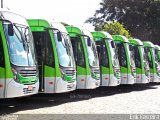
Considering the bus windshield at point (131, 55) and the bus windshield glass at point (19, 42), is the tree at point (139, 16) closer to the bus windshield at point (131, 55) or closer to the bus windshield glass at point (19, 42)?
the bus windshield at point (131, 55)

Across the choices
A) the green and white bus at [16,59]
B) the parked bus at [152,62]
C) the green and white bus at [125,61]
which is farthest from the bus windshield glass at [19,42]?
the parked bus at [152,62]

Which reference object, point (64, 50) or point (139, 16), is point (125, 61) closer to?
point (64, 50)

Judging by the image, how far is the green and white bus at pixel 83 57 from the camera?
18828 mm

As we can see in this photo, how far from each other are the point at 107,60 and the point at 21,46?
8174mm

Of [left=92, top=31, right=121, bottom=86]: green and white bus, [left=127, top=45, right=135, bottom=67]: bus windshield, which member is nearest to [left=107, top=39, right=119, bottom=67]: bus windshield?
[left=92, top=31, right=121, bottom=86]: green and white bus

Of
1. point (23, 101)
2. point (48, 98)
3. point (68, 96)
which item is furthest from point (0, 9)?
point (68, 96)

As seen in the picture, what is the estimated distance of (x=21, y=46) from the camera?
14164 millimetres

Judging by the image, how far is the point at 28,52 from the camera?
14539 mm

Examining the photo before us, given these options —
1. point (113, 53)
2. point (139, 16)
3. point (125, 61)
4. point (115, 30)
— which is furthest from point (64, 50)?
point (139, 16)

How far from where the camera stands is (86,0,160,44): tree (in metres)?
60.6

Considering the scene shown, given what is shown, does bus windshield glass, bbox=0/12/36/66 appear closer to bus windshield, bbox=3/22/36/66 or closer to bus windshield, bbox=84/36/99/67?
bus windshield, bbox=3/22/36/66

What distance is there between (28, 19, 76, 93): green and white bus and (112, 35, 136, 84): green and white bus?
24.9 ft

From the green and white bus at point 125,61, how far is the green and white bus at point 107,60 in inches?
64.2

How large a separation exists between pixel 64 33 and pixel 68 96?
3.63 metres
